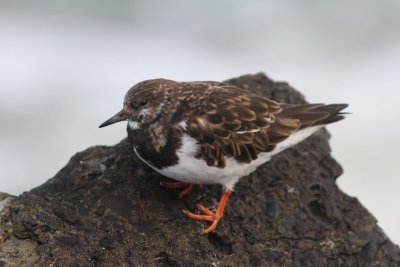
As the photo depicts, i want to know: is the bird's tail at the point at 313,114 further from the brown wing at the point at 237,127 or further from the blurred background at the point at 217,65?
the blurred background at the point at 217,65

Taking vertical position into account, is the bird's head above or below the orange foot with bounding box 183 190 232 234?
above

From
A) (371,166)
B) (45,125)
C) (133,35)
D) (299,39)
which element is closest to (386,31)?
(299,39)

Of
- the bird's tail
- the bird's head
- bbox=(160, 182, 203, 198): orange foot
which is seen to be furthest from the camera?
the bird's tail

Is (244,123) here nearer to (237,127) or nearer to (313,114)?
(237,127)

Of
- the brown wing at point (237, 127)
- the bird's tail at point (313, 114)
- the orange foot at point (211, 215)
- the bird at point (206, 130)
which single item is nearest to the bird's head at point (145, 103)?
the bird at point (206, 130)

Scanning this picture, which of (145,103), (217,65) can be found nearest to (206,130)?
(145,103)

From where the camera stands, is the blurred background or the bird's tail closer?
the bird's tail

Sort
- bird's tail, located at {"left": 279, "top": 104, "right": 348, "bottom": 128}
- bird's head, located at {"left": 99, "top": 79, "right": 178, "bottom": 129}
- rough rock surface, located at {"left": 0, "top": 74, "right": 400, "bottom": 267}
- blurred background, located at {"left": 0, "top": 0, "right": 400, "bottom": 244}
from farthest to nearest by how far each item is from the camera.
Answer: blurred background, located at {"left": 0, "top": 0, "right": 400, "bottom": 244}, bird's tail, located at {"left": 279, "top": 104, "right": 348, "bottom": 128}, bird's head, located at {"left": 99, "top": 79, "right": 178, "bottom": 129}, rough rock surface, located at {"left": 0, "top": 74, "right": 400, "bottom": 267}

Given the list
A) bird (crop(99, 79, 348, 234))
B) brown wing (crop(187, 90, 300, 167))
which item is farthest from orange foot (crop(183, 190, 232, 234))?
brown wing (crop(187, 90, 300, 167))

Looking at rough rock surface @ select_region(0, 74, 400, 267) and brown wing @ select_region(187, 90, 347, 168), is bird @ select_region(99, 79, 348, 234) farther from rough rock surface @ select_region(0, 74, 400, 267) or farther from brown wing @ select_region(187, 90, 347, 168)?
rough rock surface @ select_region(0, 74, 400, 267)
